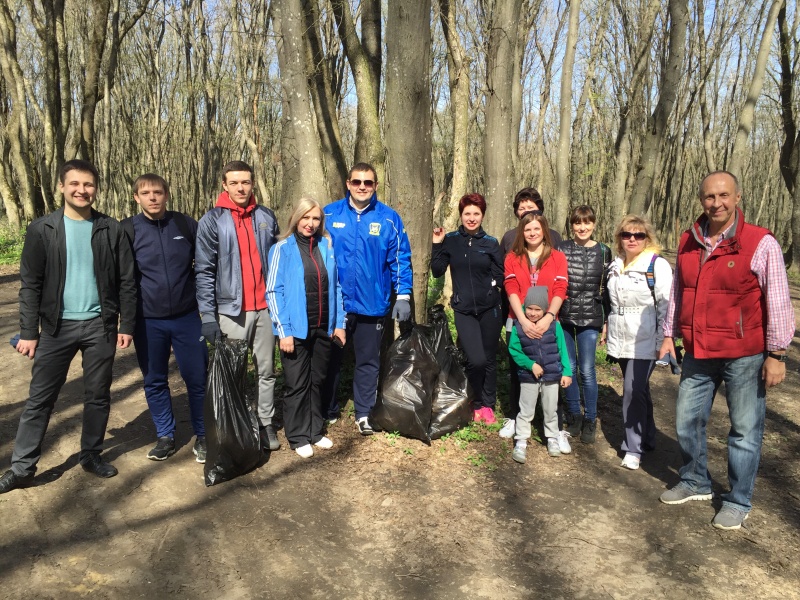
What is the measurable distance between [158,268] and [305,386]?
134cm

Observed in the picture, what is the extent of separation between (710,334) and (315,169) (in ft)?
12.2

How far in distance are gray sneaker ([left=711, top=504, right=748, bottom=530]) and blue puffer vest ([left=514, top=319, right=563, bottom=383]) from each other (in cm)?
134

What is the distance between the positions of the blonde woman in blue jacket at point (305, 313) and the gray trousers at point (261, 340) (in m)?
0.11

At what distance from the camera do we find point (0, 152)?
46.5 feet

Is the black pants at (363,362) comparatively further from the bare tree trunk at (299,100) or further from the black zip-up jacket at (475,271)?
the bare tree trunk at (299,100)

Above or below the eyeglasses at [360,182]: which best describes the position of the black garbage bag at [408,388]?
below

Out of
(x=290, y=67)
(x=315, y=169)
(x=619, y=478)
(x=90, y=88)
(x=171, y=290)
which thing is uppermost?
(x=90, y=88)

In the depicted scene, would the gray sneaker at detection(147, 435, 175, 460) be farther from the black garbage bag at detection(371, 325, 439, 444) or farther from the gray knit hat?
the gray knit hat

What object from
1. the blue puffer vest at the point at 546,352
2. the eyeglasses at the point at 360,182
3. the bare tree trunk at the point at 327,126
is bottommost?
the blue puffer vest at the point at 546,352

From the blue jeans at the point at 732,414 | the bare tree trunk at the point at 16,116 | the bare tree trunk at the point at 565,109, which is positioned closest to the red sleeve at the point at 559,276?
the blue jeans at the point at 732,414

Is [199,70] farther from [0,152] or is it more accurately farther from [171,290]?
[171,290]

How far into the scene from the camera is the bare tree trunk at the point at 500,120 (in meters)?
7.27

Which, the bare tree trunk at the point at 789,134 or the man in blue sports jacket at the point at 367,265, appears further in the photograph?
the bare tree trunk at the point at 789,134

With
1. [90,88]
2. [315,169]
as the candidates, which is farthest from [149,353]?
[90,88]
